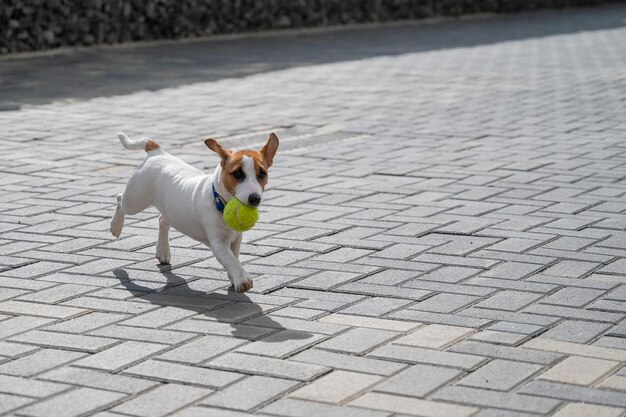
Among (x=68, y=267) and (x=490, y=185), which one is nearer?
(x=68, y=267)

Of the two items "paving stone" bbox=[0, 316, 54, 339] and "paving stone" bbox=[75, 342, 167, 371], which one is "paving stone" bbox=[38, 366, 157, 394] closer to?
"paving stone" bbox=[75, 342, 167, 371]

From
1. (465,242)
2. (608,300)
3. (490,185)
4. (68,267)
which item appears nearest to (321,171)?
(490,185)

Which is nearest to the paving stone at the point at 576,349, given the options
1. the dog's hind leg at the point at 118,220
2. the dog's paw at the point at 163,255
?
the dog's paw at the point at 163,255

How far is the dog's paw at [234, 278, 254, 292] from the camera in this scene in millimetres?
5609

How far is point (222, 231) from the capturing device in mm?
5766

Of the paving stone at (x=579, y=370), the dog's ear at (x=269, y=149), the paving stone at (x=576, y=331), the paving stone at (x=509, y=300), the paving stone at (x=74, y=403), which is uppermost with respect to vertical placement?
the dog's ear at (x=269, y=149)

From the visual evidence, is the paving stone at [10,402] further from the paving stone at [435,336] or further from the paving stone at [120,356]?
the paving stone at [435,336]

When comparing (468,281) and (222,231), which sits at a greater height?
(222,231)

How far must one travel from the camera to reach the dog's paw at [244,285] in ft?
18.4

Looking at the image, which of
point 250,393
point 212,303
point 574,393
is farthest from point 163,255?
point 574,393

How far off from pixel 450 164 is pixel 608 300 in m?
3.83

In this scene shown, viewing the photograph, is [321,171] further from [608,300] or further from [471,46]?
[471,46]

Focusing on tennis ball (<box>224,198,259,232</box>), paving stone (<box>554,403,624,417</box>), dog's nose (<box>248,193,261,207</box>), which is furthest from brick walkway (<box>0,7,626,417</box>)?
dog's nose (<box>248,193,261,207</box>)

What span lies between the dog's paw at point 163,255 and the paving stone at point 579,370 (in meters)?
2.36
